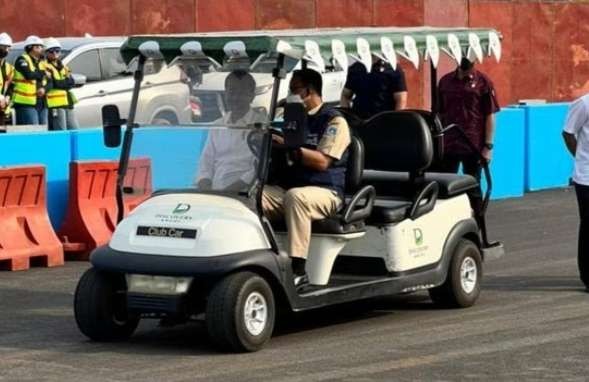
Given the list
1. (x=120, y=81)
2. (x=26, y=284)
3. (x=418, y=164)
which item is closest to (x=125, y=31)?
(x=120, y=81)

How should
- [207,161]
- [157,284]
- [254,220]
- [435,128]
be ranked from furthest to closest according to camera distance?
1. [435,128]
2. [207,161]
3. [254,220]
4. [157,284]

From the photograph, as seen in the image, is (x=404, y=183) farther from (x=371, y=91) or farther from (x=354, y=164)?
(x=371, y=91)

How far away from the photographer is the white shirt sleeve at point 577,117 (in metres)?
12.6

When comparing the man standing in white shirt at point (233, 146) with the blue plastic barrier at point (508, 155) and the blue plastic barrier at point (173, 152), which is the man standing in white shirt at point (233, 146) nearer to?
the blue plastic barrier at point (173, 152)

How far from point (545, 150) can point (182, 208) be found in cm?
1181

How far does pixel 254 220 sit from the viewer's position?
10211mm

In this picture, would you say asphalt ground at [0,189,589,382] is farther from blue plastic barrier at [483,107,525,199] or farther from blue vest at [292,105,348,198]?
blue plastic barrier at [483,107,525,199]

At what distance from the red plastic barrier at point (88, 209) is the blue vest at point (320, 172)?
14.3ft

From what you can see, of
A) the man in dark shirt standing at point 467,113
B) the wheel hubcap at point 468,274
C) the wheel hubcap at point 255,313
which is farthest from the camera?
the man in dark shirt standing at point 467,113

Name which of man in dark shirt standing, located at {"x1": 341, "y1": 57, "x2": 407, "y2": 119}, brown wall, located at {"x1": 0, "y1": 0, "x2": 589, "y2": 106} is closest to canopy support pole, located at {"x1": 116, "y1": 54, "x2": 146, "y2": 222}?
man in dark shirt standing, located at {"x1": 341, "y1": 57, "x2": 407, "y2": 119}

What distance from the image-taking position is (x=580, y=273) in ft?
41.8

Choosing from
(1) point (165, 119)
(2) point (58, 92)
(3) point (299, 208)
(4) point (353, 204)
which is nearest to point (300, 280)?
(3) point (299, 208)

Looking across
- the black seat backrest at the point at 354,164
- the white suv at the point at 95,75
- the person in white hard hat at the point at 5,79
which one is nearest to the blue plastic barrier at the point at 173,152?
the black seat backrest at the point at 354,164

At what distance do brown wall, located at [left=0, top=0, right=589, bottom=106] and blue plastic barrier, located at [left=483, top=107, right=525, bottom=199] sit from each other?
197 inches
